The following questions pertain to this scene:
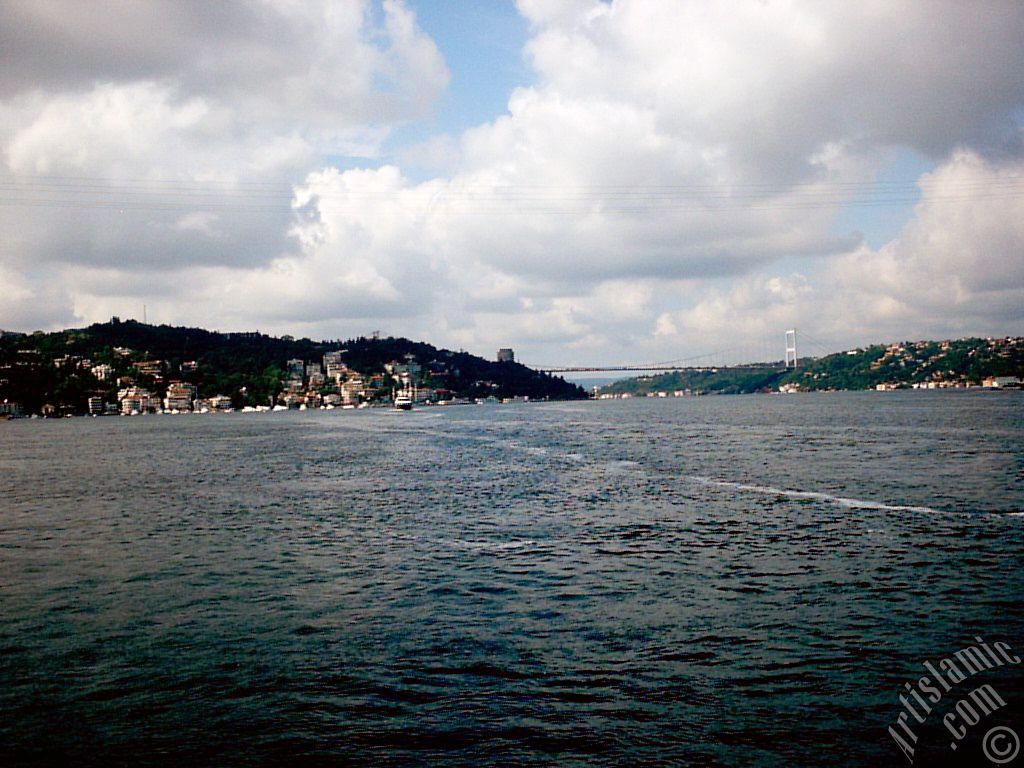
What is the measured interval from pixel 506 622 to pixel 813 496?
2218 cm

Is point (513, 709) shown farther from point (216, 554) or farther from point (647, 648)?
point (216, 554)

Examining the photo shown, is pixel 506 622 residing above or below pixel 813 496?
above

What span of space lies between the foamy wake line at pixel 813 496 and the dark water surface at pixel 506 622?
200mm

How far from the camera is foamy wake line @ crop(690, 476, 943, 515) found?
29.1 metres

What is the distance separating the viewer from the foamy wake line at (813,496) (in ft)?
95.4

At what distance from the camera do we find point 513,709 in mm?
11586

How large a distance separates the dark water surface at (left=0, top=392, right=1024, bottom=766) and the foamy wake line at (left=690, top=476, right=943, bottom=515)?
20cm

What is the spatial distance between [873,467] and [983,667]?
33095 mm

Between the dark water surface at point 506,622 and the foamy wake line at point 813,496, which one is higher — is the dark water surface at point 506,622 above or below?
above

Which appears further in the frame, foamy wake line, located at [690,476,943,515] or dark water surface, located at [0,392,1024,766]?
foamy wake line, located at [690,476,943,515]

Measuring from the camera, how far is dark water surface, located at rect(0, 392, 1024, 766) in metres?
10.8

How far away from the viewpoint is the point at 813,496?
33.5 meters

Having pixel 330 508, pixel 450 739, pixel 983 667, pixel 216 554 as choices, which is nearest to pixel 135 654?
pixel 450 739

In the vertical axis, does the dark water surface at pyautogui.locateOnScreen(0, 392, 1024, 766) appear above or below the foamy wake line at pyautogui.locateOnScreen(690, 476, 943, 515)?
above
